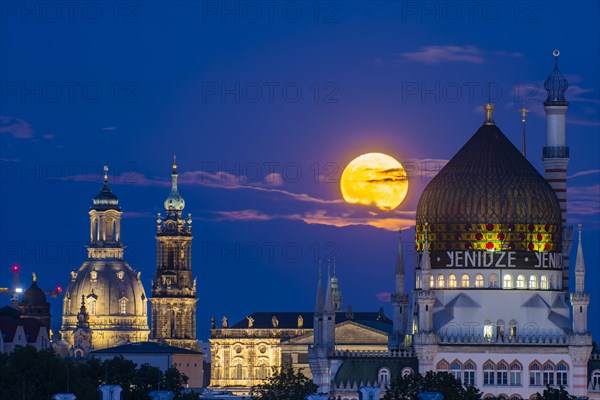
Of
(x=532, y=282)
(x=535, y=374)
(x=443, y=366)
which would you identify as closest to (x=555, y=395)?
(x=535, y=374)

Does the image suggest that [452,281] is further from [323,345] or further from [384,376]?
[323,345]

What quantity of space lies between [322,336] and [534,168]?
18206 millimetres

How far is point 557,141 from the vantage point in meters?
176

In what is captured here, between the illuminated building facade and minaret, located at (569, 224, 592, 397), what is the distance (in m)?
0.06

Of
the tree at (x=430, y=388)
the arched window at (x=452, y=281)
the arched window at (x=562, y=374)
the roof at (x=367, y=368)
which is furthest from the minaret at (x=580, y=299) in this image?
the tree at (x=430, y=388)

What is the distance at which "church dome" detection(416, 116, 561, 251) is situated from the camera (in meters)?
172

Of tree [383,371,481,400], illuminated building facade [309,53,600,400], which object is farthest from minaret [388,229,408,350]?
tree [383,371,481,400]

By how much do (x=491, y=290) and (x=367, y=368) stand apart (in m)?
9.91

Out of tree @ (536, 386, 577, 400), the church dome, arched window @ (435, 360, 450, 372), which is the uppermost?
the church dome

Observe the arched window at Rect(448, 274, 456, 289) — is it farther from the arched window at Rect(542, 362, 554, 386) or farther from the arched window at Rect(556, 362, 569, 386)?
the arched window at Rect(556, 362, 569, 386)

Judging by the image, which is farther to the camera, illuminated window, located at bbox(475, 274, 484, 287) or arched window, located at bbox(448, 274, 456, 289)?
arched window, located at bbox(448, 274, 456, 289)

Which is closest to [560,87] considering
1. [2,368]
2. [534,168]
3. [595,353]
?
[534,168]

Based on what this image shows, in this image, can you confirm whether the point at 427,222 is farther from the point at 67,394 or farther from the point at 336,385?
the point at 67,394

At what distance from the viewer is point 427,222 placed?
17425cm
